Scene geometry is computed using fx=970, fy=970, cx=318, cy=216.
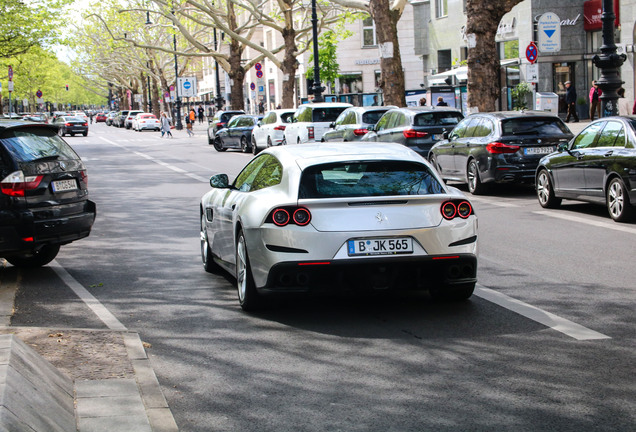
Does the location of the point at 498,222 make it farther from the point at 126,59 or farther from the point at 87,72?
the point at 87,72

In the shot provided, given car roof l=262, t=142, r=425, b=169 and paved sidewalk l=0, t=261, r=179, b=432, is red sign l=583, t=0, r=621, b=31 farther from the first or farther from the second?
paved sidewalk l=0, t=261, r=179, b=432

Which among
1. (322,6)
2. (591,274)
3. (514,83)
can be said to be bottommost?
(591,274)

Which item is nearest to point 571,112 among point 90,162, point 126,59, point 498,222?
point 90,162

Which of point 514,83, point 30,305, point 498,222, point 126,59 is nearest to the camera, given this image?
point 30,305

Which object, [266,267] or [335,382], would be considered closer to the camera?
[335,382]

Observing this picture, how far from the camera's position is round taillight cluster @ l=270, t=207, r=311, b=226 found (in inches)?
287

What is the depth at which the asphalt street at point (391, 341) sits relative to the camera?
5.13m

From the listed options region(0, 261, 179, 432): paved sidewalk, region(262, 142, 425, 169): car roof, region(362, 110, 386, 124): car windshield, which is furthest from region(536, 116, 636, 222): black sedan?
region(362, 110, 386, 124): car windshield

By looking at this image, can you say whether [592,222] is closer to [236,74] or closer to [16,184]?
[16,184]

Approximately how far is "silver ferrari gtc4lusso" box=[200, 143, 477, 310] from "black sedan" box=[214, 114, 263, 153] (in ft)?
98.0

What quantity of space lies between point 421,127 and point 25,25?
29476mm

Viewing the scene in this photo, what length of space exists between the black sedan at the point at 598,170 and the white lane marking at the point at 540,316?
Result: 17.5 ft

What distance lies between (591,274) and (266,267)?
139 inches

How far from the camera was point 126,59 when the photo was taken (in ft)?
339
